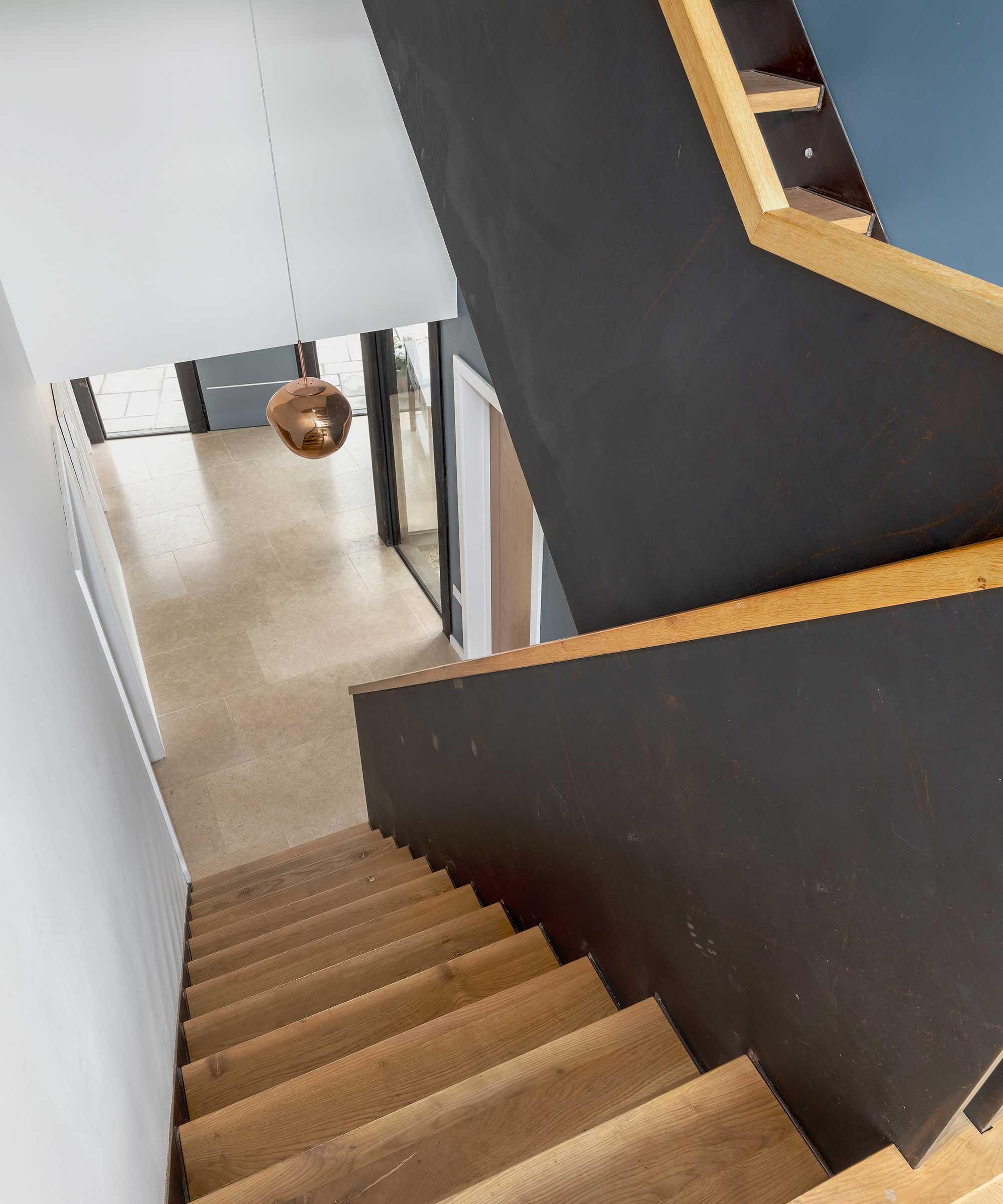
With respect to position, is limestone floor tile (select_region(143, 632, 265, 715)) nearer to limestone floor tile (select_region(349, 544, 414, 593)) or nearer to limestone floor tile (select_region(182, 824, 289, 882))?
limestone floor tile (select_region(349, 544, 414, 593))

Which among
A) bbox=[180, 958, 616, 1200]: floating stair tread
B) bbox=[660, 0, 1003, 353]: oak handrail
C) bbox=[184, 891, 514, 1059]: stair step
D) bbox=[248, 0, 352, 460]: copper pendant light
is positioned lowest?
bbox=[184, 891, 514, 1059]: stair step

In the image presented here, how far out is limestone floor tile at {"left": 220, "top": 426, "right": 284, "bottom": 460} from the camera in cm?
892

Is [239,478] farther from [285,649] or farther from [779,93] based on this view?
[779,93]

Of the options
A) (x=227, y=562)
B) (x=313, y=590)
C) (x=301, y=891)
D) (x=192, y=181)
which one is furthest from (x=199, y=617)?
(x=192, y=181)

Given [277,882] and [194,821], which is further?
[194,821]

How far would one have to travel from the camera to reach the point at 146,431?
945cm

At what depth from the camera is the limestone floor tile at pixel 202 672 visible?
5989 mm

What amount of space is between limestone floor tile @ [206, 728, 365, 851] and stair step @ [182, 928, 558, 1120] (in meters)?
2.87

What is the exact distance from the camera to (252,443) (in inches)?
361

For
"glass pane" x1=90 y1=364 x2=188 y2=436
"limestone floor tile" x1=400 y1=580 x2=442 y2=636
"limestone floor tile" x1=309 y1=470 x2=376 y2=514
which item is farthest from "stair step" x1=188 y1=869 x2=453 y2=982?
"glass pane" x1=90 y1=364 x2=188 y2=436

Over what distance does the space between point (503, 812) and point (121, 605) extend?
12.6 feet

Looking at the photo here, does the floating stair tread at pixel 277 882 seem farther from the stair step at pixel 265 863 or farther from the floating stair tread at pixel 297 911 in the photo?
the floating stair tread at pixel 297 911

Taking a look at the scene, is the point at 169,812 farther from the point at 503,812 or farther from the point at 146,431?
the point at 146,431

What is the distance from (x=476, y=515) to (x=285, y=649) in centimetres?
198
